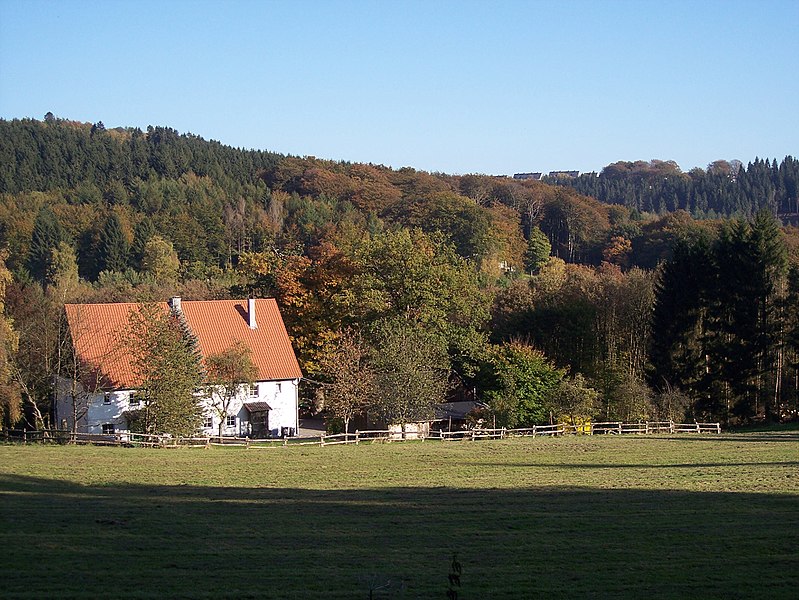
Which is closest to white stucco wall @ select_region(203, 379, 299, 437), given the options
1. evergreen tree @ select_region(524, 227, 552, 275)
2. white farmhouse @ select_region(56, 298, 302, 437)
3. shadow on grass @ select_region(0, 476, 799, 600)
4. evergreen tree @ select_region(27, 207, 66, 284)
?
white farmhouse @ select_region(56, 298, 302, 437)

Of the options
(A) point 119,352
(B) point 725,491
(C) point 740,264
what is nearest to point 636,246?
(C) point 740,264

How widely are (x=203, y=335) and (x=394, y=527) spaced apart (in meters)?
34.6

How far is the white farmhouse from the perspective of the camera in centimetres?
4709

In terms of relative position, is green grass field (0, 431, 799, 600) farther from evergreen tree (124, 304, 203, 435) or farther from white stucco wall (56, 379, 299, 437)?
white stucco wall (56, 379, 299, 437)

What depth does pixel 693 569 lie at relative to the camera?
15.9 m

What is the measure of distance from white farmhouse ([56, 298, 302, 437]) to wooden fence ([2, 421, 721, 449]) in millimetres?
2749

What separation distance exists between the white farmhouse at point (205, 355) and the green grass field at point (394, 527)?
12627 millimetres

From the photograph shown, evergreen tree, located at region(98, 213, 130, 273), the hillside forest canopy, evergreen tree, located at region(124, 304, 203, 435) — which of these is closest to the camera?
evergreen tree, located at region(124, 304, 203, 435)

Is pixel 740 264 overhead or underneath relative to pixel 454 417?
overhead

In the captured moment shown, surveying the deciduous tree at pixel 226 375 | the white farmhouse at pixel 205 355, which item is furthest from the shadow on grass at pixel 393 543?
the white farmhouse at pixel 205 355

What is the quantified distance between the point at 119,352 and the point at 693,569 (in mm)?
38491

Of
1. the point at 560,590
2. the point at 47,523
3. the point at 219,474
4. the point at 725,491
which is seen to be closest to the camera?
the point at 560,590

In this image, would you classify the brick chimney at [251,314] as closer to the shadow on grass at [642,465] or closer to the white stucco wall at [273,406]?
the white stucco wall at [273,406]

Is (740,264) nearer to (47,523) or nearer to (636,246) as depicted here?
(47,523)
